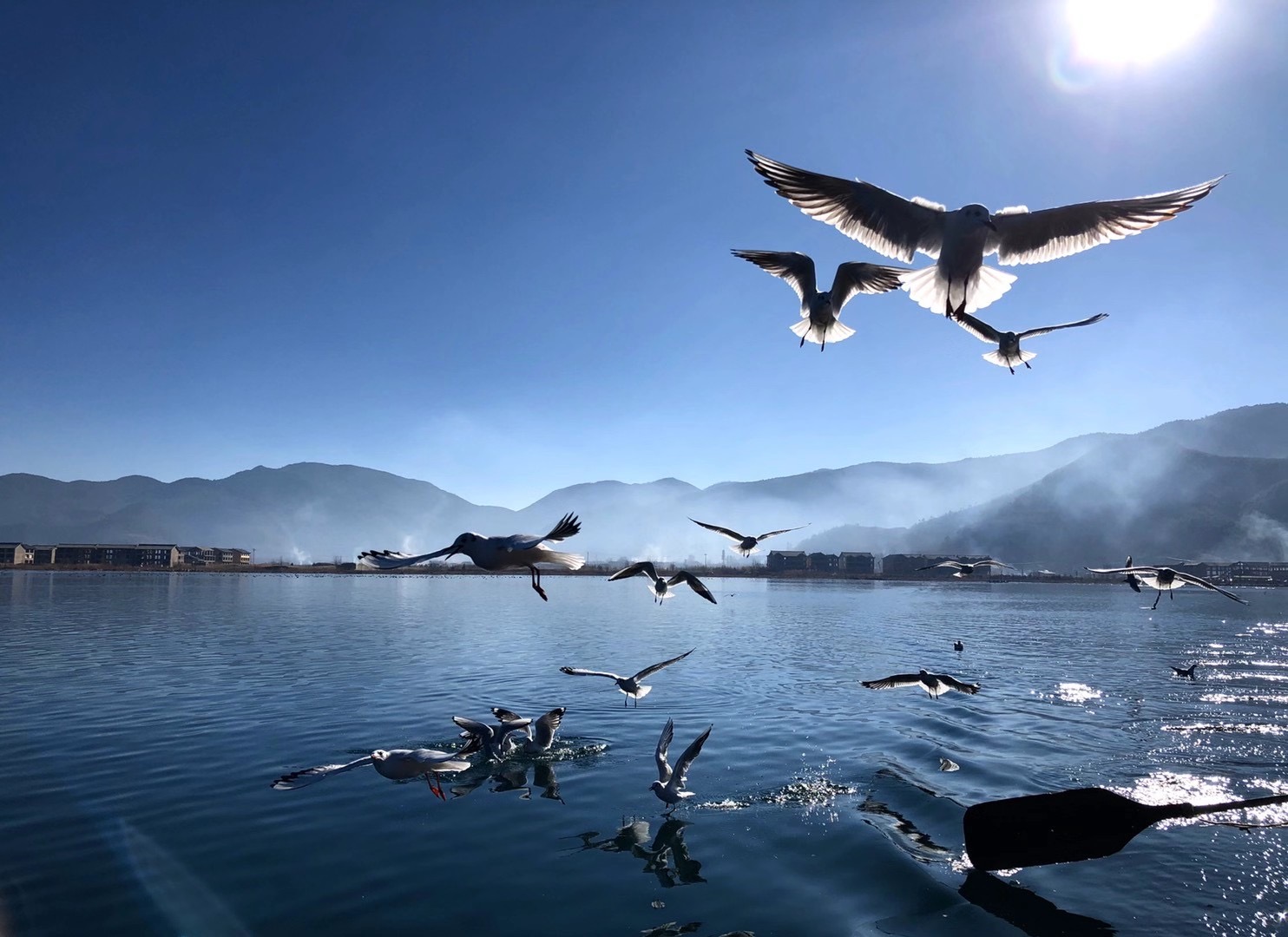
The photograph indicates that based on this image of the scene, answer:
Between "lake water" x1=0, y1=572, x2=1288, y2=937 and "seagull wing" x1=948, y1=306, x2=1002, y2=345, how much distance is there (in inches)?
316

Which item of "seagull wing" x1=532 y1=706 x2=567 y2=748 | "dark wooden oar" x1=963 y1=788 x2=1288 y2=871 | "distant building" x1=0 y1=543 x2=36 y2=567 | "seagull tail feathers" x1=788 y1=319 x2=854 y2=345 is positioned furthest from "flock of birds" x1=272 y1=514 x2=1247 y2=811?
"distant building" x1=0 y1=543 x2=36 y2=567

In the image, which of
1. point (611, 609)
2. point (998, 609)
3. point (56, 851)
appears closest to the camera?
point (56, 851)

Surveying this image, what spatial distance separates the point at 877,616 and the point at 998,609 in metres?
25.1

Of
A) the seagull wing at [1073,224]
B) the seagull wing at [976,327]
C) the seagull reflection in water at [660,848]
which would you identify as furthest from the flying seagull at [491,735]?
the seagull wing at [1073,224]

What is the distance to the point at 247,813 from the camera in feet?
38.6

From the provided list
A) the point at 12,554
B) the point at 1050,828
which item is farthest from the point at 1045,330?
the point at 12,554

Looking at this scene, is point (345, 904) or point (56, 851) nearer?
point (345, 904)

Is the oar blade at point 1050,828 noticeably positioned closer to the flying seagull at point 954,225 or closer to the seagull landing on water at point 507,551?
the seagull landing on water at point 507,551

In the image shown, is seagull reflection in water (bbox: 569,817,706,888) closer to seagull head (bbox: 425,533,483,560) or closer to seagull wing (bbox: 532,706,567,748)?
seagull wing (bbox: 532,706,567,748)

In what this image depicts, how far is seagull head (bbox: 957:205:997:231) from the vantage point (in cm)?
1018

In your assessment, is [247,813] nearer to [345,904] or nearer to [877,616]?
[345,904]

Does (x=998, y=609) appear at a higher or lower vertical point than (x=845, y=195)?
lower

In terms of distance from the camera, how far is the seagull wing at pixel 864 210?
10.6m

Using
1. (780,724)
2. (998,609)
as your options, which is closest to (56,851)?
(780,724)
